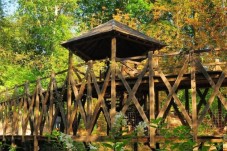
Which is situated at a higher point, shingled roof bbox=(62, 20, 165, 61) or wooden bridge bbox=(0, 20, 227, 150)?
shingled roof bbox=(62, 20, 165, 61)

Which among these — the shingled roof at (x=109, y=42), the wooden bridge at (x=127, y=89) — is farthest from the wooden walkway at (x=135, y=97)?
the shingled roof at (x=109, y=42)

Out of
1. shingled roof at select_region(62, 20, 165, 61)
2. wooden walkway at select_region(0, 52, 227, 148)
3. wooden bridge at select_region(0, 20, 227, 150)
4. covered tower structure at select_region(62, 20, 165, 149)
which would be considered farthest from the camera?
shingled roof at select_region(62, 20, 165, 61)

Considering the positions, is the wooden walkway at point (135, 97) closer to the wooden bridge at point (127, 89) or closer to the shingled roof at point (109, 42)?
the wooden bridge at point (127, 89)

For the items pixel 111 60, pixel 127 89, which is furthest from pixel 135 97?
pixel 111 60

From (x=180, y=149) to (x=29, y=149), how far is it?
44.1 ft

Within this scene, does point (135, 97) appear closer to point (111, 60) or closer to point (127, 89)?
point (127, 89)

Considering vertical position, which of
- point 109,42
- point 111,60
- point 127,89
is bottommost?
point 127,89

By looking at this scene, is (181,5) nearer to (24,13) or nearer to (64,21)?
(64,21)

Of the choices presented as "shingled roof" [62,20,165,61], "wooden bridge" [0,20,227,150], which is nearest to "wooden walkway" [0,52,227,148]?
"wooden bridge" [0,20,227,150]

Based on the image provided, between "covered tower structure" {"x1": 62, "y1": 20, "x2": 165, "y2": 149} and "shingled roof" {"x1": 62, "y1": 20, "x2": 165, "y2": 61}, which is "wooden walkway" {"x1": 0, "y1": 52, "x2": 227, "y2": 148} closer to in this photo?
"covered tower structure" {"x1": 62, "y1": 20, "x2": 165, "y2": 149}

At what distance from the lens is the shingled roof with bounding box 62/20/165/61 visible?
1222cm

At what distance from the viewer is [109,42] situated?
601 inches

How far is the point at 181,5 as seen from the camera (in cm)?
2573

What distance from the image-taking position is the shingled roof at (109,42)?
12.2 metres
